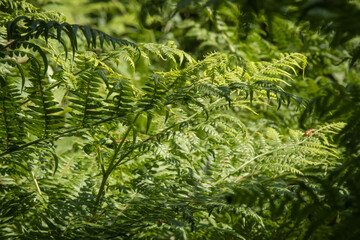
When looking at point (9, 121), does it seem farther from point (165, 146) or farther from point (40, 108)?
point (165, 146)

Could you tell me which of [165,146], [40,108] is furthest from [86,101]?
[165,146]

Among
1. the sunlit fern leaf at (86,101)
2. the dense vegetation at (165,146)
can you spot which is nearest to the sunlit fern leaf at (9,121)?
the dense vegetation at (165,146)

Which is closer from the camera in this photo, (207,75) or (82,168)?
(207,75)

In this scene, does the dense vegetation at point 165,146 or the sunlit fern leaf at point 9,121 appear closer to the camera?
the dense vegetation at point 165,146

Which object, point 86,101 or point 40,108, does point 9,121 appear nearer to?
point 40,108

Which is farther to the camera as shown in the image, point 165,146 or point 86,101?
point 165,146

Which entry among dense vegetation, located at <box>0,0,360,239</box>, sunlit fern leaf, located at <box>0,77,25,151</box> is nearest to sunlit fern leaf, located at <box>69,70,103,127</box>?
dense vegetation, located at <box>0,0,360,239</box>

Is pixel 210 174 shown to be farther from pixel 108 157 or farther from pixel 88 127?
pixel 88 127

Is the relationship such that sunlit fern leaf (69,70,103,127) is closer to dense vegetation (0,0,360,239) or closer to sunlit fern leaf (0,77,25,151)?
dense vegetation (0,0,360,239)

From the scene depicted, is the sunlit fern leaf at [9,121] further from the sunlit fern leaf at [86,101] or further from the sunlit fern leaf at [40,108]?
the sunlit fern leaf at [86,101]

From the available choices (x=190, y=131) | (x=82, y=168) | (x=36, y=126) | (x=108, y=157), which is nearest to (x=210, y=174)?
(x=190, y=131)

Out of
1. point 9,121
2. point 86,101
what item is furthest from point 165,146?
point 9,121

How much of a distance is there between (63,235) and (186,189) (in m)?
0.39

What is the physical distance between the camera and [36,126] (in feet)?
2.88
